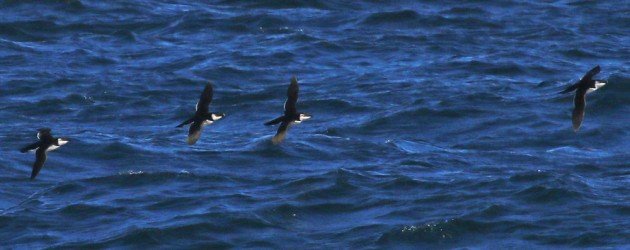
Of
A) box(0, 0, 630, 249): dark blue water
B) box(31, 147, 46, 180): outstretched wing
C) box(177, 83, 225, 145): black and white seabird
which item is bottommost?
box(0, 0, 630, 249): dark blue water

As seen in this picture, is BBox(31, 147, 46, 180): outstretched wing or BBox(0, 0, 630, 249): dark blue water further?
BBox(0, 0, 630, 249): dark blue water

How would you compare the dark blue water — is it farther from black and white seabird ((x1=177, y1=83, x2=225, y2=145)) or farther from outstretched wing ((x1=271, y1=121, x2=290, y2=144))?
black and white seabird ((x1=177, y1=83, x2=225, y2=145))

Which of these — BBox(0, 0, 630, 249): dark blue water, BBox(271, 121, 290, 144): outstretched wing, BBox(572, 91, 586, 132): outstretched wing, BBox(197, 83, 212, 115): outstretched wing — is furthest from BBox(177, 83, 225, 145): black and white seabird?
BBox(572, 91, 586, 132): outstretched wing

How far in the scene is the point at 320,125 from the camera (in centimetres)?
3084

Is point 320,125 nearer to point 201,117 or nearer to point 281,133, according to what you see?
point 281,133

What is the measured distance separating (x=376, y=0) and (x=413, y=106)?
321 inches

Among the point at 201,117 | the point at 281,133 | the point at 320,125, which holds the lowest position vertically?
the point at 320,125

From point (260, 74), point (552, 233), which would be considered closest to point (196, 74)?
point (260, 74)

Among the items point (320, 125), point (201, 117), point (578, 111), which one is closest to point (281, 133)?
point (201, 117)

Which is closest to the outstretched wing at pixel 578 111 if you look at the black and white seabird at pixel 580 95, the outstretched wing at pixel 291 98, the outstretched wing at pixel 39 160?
the black and white seabird at pixel 580 95

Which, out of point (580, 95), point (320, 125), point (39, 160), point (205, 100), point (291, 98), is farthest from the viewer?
point (320, 125)

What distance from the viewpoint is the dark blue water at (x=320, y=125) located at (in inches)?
1023

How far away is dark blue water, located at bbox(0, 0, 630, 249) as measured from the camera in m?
26.0

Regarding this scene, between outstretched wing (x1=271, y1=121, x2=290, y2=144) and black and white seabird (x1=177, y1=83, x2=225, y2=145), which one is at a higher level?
black and white seabird (x1=177, y1=83, x2=225, y2=145)
